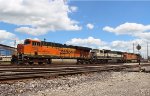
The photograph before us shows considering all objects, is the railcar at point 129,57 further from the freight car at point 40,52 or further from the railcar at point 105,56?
the freight car at point 40,52

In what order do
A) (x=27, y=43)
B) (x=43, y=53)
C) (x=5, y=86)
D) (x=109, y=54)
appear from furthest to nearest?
(x=109, y=54), (x=43, y=53), (x=27, y=43), (x=5, y=86)

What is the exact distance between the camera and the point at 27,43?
114 ft

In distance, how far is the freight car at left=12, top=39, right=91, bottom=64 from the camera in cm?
3438

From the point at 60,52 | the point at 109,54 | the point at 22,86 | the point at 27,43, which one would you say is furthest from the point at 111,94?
the point at 109,54

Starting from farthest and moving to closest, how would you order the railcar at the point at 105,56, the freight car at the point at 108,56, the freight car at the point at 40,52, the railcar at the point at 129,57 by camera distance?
1. the railcar at the point at 129,57
2. the freight car at the point at 108,56
3. the railcar at the point at 105,56
4. the freight car at the point at 40,52

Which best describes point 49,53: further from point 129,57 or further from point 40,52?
point 129,57

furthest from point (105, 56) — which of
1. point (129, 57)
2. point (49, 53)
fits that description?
point (49, 53)

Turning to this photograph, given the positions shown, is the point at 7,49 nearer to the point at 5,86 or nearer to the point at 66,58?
the point at 66,58

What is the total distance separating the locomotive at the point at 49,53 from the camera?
34469mm

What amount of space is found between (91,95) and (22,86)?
11.4 feet

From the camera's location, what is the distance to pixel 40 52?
36.6 meters

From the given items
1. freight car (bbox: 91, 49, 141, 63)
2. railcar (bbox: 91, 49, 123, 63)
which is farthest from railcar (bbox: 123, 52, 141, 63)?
railcar (bbox: 91, 49, 123, 63)

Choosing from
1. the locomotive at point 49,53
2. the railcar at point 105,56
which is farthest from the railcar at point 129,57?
the locomotive at point 49,53

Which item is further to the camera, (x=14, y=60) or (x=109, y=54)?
(x=109, y=54)
